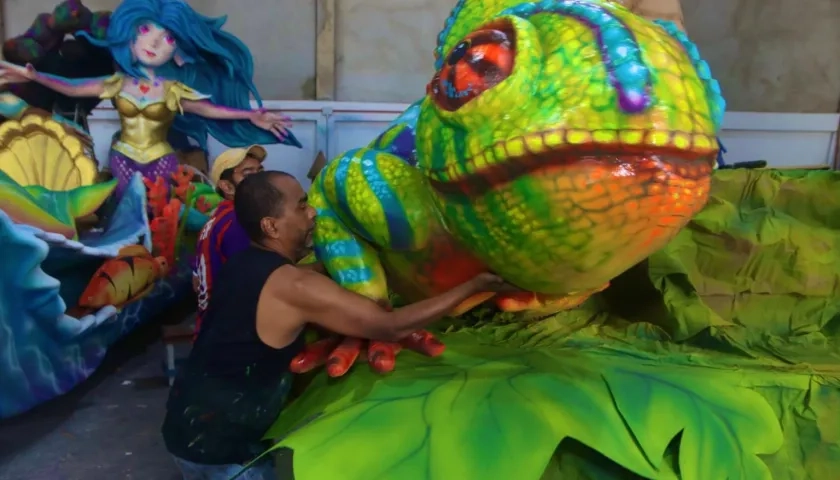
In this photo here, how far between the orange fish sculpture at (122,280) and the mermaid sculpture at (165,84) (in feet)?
1.41

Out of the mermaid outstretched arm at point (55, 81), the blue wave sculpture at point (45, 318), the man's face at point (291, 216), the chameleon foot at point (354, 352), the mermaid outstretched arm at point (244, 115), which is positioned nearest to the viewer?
the chameleon foot at point (354, 352)

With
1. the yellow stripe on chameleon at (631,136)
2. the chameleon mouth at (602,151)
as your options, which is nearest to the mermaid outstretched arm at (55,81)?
the chameleon mouth at (602,151)

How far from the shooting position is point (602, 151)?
1.78 ft

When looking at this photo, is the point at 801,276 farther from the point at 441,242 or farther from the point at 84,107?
the point at 84,107

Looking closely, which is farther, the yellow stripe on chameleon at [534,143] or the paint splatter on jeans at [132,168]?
the paint splatter on jeans at [132,168]

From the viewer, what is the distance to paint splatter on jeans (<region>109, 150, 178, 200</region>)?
6.31 feet

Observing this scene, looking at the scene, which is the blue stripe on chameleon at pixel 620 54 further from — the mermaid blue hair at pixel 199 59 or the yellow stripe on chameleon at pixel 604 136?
the mermaid blue hair at pixel 199 59

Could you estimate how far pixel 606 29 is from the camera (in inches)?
22.7

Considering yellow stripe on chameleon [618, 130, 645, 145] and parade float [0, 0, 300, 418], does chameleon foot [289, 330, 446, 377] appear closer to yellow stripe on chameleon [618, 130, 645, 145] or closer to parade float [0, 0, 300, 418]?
yellow stripe on chameleon [618, 130, 645, 145]

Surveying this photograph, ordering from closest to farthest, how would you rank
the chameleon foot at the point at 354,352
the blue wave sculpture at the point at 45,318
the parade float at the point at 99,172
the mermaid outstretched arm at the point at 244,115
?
the chameleon foot at the point at 354,352
the blue wave sculpture at the point at 45,318
the parade float at the point at 99,172
the mermaid outstretched arm at the point at 244,115

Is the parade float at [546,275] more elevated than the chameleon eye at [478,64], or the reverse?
the chameleon eye at [478,64]

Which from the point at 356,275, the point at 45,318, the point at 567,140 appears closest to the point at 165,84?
the point at 45,318

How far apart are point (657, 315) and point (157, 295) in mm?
1338

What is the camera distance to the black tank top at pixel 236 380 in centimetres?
85
